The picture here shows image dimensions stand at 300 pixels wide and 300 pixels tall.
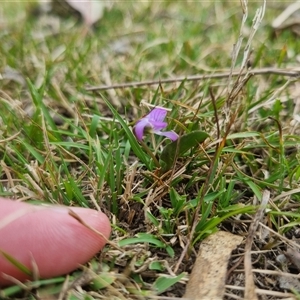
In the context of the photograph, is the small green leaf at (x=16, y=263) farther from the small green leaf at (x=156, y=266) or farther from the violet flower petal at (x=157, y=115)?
the violet flower petal at (x=157, y=115)

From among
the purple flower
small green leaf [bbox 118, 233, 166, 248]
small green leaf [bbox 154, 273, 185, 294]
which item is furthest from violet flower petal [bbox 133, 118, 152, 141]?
small green leaf [bbox 154, 273, 185, 294]

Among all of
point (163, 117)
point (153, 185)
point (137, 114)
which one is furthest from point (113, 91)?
point (153, 185)

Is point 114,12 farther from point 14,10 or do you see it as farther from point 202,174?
point 202,174

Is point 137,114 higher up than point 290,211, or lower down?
higher up

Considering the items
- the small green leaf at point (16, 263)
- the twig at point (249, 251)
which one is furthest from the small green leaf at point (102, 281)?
the twig at point (249, 251)

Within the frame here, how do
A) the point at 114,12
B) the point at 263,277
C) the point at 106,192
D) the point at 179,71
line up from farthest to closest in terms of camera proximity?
the point at 114,12, the point at 179,71, the point at 106,192, the point at 263,277

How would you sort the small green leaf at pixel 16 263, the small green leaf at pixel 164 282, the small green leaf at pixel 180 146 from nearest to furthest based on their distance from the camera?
the small green leaf at pixel 16 263, the small green leaf at pixel 164 282, the small green leaf at pixel 180 146
